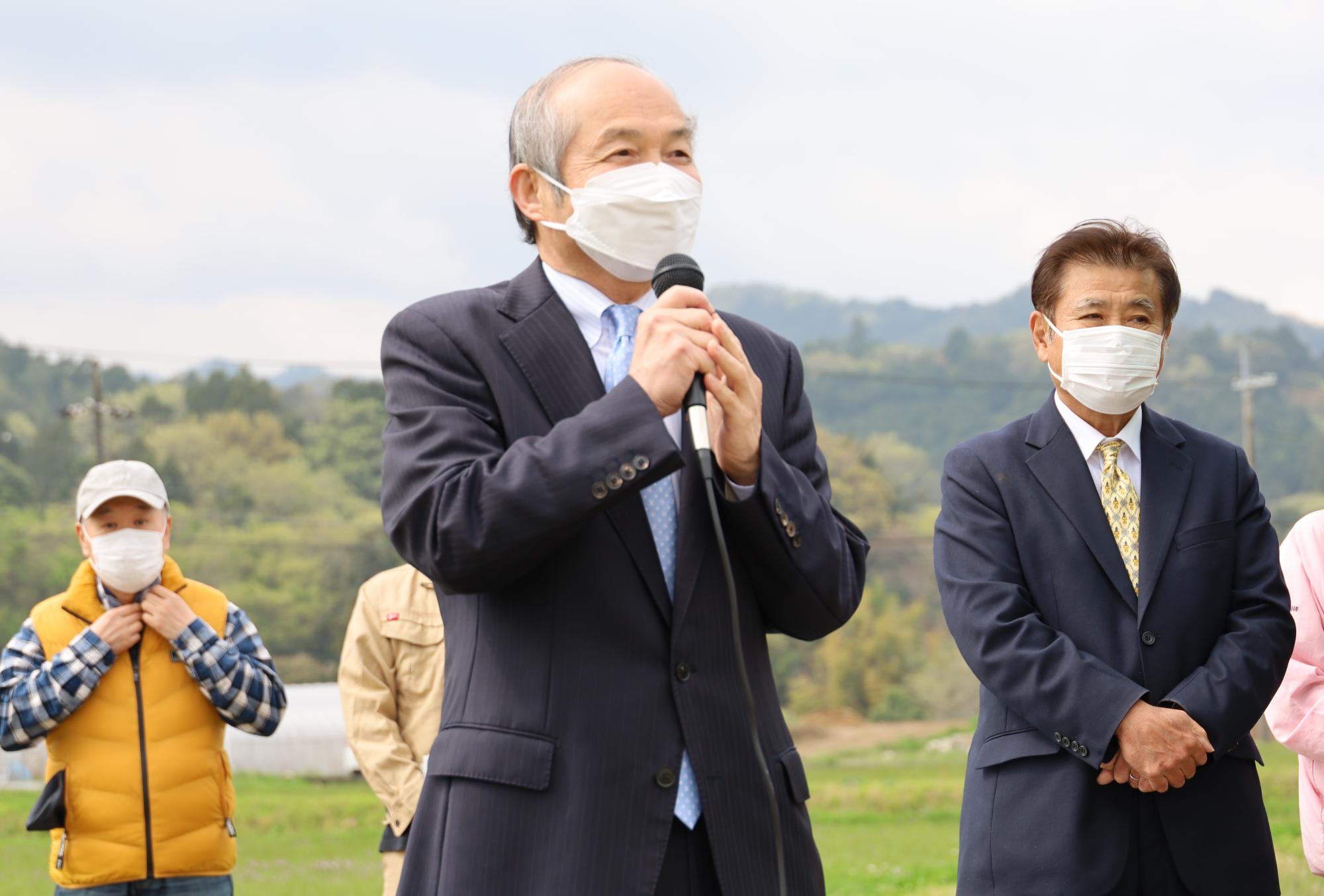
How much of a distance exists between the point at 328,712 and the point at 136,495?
28.5 metres

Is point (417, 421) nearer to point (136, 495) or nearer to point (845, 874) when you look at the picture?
point (136, 495)

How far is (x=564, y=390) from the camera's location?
261cm

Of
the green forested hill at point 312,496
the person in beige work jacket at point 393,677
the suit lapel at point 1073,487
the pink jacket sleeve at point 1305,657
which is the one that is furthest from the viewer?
the green forested hill at point 312,496

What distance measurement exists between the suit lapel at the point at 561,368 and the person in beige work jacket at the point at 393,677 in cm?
329

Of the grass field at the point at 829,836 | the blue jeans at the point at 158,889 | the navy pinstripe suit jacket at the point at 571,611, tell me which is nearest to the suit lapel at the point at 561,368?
the navy pinstripe suit jacket at the point at 571,611

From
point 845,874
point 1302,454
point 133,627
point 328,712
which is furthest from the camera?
point 1302,454

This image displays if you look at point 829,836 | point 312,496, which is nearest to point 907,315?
point 312,496

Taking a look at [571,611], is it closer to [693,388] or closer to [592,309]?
[693,388]

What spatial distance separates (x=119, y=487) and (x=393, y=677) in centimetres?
123

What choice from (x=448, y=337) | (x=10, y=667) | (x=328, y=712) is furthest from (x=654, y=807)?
(x=328, y=712)

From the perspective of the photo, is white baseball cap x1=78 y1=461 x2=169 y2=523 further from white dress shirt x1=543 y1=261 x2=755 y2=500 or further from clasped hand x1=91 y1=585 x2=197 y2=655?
white dress shirt x1=543 y1=261 x2=755 y2=500

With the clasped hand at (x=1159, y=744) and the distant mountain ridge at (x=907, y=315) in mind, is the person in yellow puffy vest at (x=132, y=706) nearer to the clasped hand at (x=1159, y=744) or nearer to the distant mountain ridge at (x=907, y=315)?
the clasped hand at (x=1159, y=744)

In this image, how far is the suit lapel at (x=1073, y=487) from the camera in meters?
4.03

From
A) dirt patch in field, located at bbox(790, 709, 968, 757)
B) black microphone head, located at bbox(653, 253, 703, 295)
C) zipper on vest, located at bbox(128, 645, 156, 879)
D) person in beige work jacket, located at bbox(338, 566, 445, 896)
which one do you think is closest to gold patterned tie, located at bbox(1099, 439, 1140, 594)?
black microphone head, located at bbox(653, 253, 703, 295)
